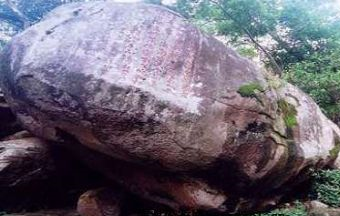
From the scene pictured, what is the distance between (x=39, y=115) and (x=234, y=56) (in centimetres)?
426

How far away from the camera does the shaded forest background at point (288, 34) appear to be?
42.4 ft

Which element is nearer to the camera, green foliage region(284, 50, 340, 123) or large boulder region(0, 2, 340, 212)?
large boulder region(0, 2, 340, 212)

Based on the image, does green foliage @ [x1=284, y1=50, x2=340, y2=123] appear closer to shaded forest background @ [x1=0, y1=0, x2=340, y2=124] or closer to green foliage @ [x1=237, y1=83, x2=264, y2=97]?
shaded forest background @ [x1=0, y1=0, x2=340, y2=124]

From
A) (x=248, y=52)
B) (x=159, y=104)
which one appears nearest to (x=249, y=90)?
(x=159, y=104)

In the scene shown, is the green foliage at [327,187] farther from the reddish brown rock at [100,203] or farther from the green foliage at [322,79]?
the reddish brown rock at [100,203]

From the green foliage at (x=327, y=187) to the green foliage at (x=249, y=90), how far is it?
3074 millimetres

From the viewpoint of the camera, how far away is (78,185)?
406 inches

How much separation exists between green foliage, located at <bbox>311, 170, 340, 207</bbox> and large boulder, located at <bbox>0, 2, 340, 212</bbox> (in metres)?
0.97

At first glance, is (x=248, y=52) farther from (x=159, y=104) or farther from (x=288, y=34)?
(x=159, y=104)

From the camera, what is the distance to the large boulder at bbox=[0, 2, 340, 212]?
746 centimetres

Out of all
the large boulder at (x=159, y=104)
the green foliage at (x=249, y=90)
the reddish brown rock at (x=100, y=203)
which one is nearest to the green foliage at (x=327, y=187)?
the large boulder at (x=159, y=104)

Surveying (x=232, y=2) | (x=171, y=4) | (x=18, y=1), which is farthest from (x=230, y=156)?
(x=18, y=1)

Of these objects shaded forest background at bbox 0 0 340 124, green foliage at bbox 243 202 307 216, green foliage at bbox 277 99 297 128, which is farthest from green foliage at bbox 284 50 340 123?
green foliage at bbox 243 202 307 216

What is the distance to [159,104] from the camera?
24.1ft
